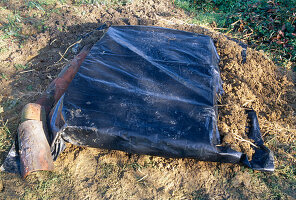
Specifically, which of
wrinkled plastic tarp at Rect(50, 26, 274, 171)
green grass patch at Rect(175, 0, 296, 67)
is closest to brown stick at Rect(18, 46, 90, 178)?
wrinkled plastic tarp at Rect(50, 26, 274, 171)

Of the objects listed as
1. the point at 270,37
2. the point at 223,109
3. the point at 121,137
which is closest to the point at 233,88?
the point at 223,109

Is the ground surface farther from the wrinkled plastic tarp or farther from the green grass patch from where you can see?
the green grass patch

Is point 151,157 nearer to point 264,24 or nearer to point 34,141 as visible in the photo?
point 34,141

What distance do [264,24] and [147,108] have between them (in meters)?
3.44

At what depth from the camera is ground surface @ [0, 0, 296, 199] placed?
85.7 inches

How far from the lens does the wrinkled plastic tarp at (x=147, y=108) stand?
84.8 inches

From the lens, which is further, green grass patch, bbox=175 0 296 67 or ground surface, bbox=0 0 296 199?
green grass patch, bbox=175 0 296 67

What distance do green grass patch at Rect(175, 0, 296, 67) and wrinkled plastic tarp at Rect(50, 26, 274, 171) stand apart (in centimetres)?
192

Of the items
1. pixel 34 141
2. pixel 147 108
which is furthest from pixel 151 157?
pixel 34 141

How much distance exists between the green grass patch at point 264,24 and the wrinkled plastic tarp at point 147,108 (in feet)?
6.32

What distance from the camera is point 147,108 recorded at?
2.29 metres

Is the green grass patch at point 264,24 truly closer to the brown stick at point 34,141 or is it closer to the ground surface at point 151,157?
the ground surface at point 151,157

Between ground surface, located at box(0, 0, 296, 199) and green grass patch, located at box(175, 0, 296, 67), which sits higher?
green grass patch, located at box(175, 0, 296, 67)

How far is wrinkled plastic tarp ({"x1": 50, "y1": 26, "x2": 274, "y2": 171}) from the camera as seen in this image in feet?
7.07
